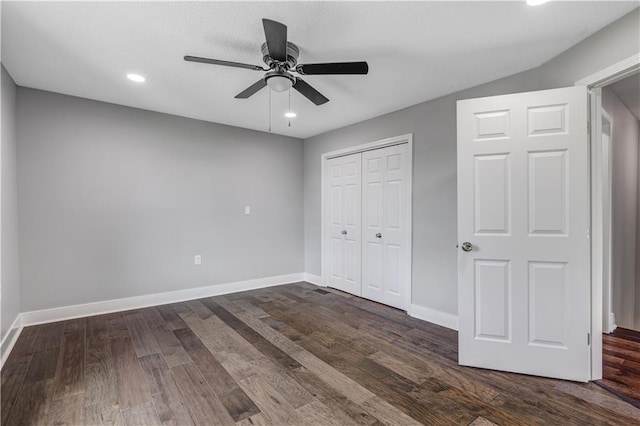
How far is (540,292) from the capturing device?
2.16 metres

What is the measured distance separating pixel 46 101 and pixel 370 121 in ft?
12.2

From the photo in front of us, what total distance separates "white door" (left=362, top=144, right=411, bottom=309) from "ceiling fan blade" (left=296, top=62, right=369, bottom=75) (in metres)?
1.80

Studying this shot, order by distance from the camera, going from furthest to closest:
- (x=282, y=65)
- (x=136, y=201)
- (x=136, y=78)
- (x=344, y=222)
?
1. (x=344, y=222)
2. (x=136, y=201)
3. (x=136, y=78)
4. (x=282, y=65)

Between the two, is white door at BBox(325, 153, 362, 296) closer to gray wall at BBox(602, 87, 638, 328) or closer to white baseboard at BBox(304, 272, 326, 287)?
white baseboard at BBox(304, 272, 326, 287)

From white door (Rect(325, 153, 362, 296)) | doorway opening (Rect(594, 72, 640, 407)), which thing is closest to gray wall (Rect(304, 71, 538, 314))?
white door (Rect(325, 153, 362, 296))

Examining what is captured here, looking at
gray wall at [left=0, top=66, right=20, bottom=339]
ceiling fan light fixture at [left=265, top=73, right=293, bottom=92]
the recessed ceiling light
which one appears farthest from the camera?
the recessed ceiling light

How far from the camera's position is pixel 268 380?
2.09 m

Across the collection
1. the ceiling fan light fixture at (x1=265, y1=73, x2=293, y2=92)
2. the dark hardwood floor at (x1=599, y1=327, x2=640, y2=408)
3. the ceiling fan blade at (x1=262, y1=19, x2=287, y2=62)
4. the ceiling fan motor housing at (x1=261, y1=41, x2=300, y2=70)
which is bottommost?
the dark hardwood floor at (x1=599, y1=327, x2=640, y2=408)

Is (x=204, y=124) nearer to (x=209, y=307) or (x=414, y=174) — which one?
(x=209, y=307)

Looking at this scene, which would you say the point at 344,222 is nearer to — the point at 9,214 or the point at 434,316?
the point at 434,316

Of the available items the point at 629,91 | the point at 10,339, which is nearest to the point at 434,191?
the point at 629,91

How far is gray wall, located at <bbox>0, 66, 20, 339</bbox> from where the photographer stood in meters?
2.44

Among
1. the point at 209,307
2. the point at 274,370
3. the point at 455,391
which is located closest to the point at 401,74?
the point at 455,391

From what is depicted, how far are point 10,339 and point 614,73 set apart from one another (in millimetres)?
5141
